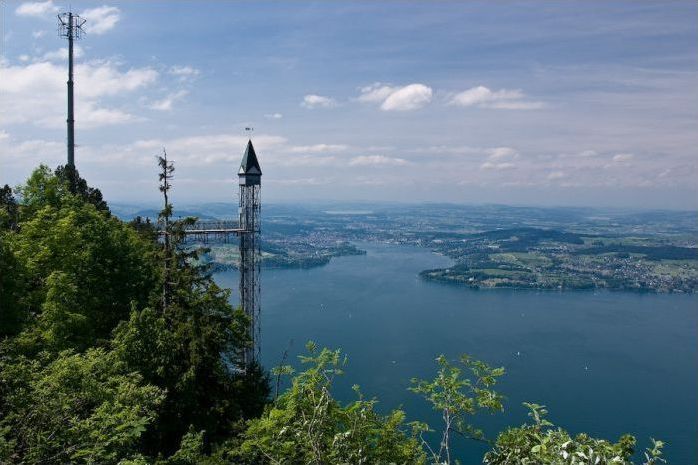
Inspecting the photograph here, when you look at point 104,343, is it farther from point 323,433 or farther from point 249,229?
point 249,229

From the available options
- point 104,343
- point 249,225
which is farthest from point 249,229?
point 104,343

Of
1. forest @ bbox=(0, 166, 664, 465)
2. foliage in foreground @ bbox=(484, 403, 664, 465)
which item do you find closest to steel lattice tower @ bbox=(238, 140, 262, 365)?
forest @ bbox=(0, 166, 664, 465)

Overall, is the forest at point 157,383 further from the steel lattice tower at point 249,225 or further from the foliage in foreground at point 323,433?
the steel lattice tower at point 249,225

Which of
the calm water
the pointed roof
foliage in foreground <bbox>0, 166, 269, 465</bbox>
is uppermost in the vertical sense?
the pointed roof

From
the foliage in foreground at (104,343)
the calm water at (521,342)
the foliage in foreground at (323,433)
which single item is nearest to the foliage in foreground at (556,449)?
the foliage in foreground at (323,433)

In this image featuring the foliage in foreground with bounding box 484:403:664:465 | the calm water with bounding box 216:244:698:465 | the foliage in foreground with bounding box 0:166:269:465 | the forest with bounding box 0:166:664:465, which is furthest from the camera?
the calm water with bounding box 216:244:698:465

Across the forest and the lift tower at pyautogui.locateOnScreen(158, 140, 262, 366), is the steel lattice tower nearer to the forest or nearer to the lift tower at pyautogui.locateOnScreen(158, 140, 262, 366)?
the lift tower at pyautogui.locateOnScreen(158, 140, 262, 366)

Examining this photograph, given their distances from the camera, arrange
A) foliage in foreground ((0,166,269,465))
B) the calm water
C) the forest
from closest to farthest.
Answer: the forest, foliage in foreground ((0,166,269,465)), the calm water
